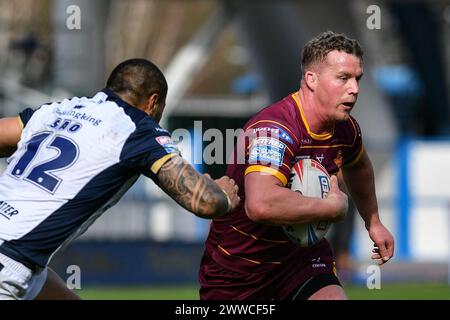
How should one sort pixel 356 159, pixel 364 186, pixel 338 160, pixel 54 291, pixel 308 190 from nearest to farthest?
pixel 54 291 < pixel 308 190 < pixel 338 160 < pixel 356 159 < pixel 364 186

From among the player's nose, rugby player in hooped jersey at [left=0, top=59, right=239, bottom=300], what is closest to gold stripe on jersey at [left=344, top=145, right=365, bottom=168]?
the player's nose

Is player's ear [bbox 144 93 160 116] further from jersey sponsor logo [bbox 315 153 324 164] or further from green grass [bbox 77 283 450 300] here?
green grass [bbox 77 283 450 300]

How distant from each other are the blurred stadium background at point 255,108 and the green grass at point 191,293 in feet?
0.15

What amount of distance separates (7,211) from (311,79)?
227cm

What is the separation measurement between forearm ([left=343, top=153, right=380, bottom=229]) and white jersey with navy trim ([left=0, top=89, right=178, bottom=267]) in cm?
210

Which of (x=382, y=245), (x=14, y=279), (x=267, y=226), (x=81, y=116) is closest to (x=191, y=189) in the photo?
(x=81, y=116)

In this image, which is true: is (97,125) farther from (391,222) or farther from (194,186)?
(391,222)

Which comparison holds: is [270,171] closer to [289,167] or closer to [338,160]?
[289,167]

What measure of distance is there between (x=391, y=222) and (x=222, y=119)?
5.00 meters

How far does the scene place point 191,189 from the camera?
6508 mm

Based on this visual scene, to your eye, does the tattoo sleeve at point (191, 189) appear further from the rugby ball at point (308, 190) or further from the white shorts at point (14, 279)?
the white shorts at point (14, 279)

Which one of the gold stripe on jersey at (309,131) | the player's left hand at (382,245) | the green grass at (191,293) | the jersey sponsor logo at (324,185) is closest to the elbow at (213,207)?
the jersey sponsor logo at (324,185)

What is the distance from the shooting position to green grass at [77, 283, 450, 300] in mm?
15570
